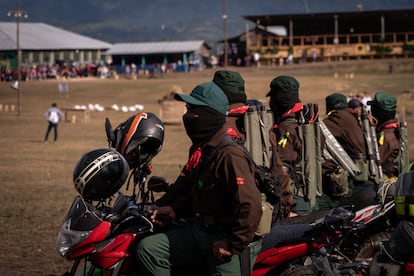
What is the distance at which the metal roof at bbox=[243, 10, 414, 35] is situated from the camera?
252 feet

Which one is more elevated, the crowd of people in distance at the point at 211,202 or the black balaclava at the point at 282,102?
the black balaclava at the point at 282,102

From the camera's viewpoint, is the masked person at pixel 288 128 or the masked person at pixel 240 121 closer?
the masked person at pixel 240 121

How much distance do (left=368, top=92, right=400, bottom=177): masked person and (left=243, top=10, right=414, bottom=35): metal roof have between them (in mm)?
67630

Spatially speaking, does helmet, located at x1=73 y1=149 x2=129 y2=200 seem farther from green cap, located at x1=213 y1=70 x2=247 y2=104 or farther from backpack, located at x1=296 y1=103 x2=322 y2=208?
backpack, located at x1=296 y1=103 x2=322 y2=208

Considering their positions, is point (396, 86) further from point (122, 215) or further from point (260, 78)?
point (122, 215)

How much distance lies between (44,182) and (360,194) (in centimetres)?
1073

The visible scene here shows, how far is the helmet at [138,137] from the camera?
21.1 ft

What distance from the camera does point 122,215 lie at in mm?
5758

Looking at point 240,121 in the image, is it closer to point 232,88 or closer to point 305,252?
point 232,88

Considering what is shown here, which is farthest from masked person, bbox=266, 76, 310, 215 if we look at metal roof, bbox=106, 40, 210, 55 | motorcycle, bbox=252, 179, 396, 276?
metal roof, bbox=106, 40, 210, 55

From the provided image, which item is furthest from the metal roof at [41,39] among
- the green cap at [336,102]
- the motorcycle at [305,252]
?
the motorcycle at [305,252]

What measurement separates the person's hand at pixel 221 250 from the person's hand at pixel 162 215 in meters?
0.59

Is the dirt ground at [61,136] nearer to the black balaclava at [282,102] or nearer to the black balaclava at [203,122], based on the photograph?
the black balaclava at [282,102]

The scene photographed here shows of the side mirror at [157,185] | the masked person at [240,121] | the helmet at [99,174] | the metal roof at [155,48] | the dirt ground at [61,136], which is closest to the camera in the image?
the helmet at [99,174]
